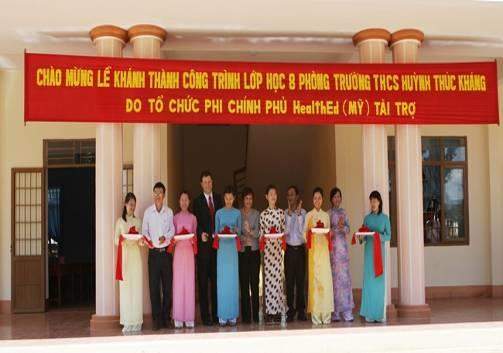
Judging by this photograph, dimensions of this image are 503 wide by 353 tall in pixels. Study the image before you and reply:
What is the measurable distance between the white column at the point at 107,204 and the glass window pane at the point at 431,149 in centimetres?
487

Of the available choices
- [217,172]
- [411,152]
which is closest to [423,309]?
[411,152]

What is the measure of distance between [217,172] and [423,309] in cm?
763

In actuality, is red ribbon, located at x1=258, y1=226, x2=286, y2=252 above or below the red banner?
below

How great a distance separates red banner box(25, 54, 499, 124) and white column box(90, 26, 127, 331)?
0.36 m

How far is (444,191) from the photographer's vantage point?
984 centimetres

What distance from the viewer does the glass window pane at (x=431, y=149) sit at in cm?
981

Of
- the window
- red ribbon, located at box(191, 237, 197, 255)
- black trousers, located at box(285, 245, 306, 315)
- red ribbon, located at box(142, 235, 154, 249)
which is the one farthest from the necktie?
the window

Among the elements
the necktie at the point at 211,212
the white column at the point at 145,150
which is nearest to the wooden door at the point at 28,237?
the white column at the point at 145,150

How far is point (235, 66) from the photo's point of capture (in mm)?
7125

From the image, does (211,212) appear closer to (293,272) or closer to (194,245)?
(194,245)

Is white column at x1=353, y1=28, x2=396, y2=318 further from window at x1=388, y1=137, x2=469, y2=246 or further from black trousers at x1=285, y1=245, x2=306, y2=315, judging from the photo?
window at x1=388, y1=137, x2=469, y2=246

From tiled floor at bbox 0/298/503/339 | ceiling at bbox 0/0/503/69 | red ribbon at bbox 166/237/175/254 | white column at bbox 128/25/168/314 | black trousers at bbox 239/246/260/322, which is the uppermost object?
ceiling at bbox 0/0/503/69

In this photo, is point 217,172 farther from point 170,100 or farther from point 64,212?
point 170,100

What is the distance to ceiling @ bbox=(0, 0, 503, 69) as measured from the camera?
653 centimetres
